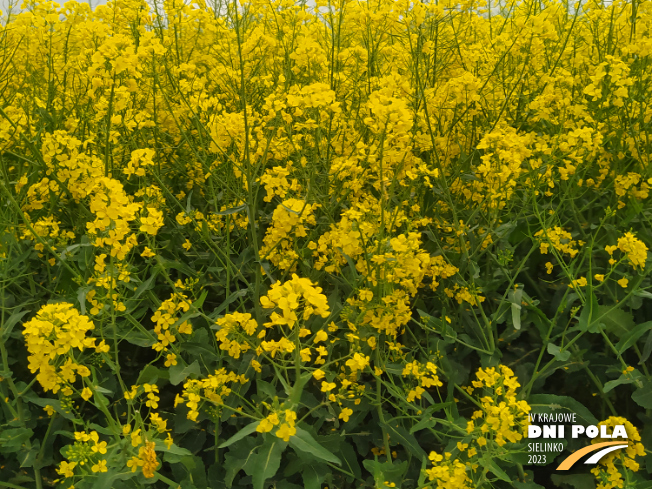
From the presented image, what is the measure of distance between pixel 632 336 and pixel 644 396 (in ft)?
1.05

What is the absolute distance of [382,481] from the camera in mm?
1921

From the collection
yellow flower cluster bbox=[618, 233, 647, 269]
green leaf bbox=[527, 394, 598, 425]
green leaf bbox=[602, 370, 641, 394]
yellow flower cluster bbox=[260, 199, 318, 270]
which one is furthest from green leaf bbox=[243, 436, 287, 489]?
yellow flower cluster bbox=[618, 233, 647, 269]

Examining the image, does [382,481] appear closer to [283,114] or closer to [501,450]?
[501,450]

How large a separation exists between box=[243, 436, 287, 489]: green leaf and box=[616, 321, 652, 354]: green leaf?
1.52m

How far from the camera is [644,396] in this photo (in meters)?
2.34

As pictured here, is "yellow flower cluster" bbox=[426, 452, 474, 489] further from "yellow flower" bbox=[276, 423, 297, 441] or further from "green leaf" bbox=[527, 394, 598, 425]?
"green leaf" bbox=[527, 394, 598, 425]

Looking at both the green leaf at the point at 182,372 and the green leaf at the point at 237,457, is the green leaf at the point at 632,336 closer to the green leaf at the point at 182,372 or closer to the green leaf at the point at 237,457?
the green leaf at the point at 237,457

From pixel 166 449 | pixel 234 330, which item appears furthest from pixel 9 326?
pixel 234 330

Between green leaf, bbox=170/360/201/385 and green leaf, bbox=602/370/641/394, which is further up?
green leaf, bbox=170/360/201/385

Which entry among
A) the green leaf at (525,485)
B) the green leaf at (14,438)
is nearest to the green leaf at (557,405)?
the green leaf at (525,485)

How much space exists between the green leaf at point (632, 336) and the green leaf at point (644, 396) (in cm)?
25

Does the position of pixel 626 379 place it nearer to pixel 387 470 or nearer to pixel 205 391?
pixel 387 470

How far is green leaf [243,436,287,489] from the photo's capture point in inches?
69.2

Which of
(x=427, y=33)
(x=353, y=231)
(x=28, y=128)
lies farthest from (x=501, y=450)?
(x=28, y=128)
